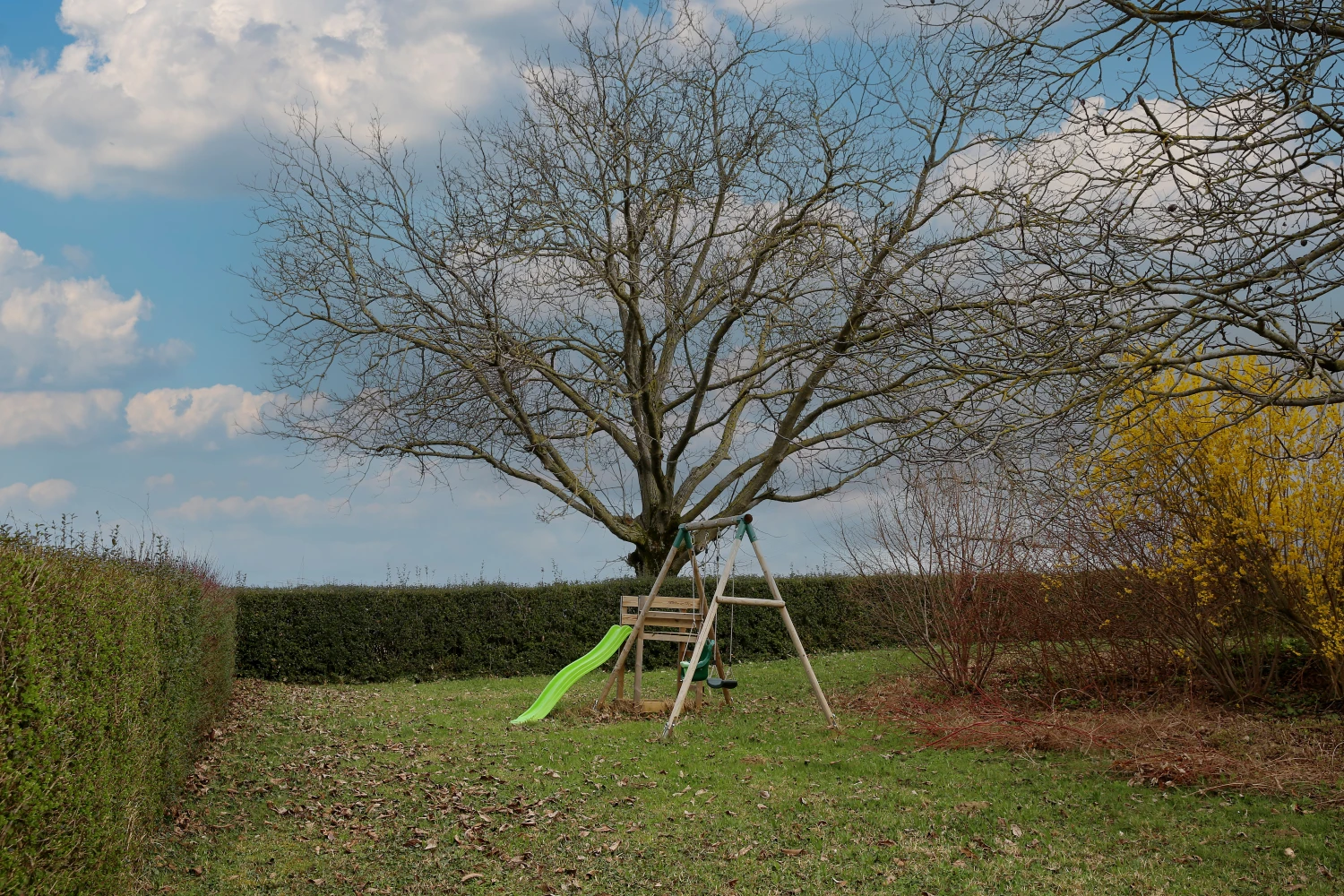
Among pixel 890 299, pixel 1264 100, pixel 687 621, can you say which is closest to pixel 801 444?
pixel 687 621

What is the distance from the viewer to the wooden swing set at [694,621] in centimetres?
955

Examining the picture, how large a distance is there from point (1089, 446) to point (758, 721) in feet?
17.0

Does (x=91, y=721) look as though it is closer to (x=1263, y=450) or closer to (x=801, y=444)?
(x=1263, y=450)

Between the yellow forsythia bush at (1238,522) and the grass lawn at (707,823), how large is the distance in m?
2.53

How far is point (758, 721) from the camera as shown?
1030 cm

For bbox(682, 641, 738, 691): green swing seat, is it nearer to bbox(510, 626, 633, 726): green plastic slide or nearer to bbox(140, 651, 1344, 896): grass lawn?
bbox(140, 651, 1344, 896): grass lawn

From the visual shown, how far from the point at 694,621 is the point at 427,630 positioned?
21.2ft

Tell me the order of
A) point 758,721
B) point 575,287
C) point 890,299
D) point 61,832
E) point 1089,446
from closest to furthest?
point 61,832
point 1089,446
point 890,299
point 758,721
point 575,287

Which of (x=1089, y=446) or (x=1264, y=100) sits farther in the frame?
(x=1089, y=446)

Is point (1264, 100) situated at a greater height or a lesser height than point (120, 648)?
greater

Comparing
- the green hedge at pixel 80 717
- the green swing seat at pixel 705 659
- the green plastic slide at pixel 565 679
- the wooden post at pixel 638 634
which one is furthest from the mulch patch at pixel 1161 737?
the green hedge at pixel 80 717

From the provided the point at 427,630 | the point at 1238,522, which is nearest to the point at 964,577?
the point at 1238,522

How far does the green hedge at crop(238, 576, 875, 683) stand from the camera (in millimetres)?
15367

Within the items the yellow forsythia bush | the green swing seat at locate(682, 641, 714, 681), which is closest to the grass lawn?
the green swing seat at locate(682, 641, 714, 681)
